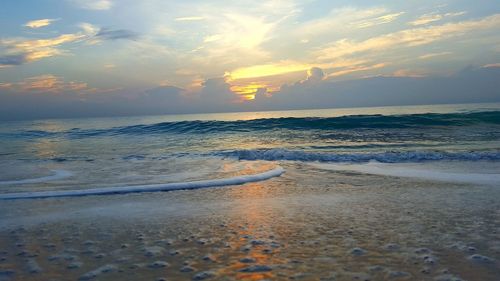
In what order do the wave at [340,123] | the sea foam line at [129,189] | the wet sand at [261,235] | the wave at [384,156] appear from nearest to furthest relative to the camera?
the wet sand at [261,235]
the sea foam line at [129,189]
the wave at [384,156]
the wave at [340,123]

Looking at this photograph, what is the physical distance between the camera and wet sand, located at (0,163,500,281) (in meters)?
3.47

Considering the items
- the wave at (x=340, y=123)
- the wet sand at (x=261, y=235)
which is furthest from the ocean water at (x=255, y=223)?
the wave at (x=340, y=123)

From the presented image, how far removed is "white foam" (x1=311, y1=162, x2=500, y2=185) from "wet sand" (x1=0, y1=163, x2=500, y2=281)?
1008mm

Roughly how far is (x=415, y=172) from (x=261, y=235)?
6.49m

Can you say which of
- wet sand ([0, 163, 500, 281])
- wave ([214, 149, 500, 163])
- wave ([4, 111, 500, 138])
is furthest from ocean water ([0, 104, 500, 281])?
wave ([4, 111, 500, 138])

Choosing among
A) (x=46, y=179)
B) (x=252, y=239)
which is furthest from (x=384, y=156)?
(x=46, y=179)

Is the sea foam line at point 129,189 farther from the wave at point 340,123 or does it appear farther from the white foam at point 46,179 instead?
the wave at point 340,123

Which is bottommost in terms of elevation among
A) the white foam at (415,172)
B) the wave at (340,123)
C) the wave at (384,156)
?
the white foam at (415,172)

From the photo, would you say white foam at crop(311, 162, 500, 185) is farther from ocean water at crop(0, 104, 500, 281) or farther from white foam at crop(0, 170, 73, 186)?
white foam at crop(0, 170, 73, 186)

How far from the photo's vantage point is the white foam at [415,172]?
8.19 metres

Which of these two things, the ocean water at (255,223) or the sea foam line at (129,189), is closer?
the ocean water at (255,223)

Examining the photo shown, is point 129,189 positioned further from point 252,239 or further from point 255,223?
point 252,239

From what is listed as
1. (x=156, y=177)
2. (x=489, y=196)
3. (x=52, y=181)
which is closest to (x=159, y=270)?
(x=489, y=196)

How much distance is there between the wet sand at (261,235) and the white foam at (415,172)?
1008mm
